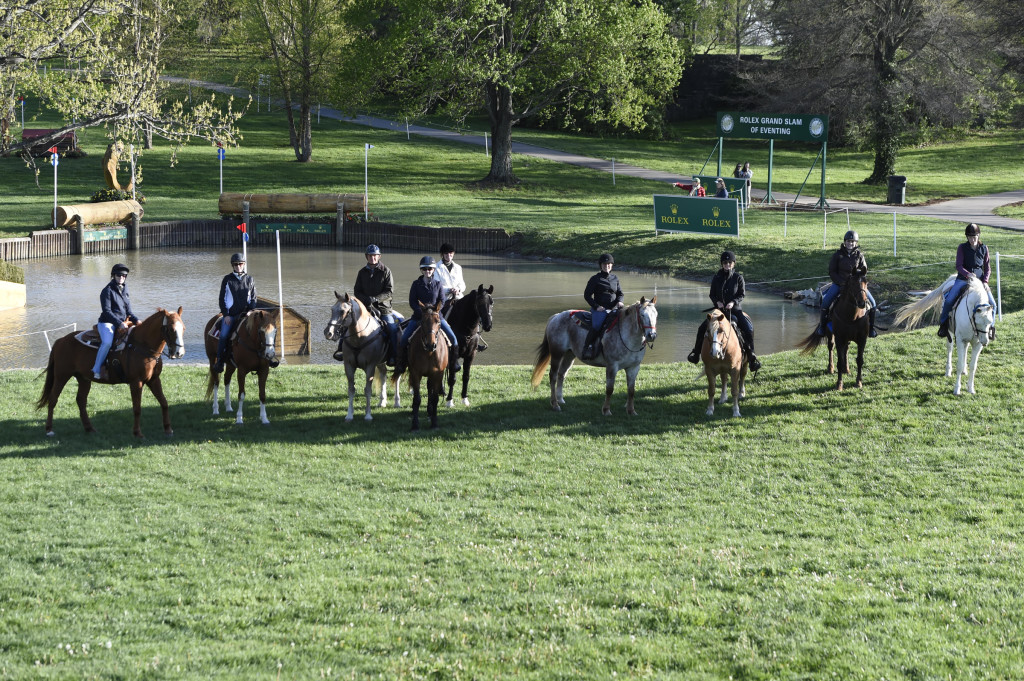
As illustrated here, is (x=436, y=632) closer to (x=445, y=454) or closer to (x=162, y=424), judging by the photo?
(x=445, y=454)

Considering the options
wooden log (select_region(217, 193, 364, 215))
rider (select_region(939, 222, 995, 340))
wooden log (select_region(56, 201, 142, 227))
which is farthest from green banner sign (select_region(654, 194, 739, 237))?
wooden log (select_region(56, 201, 142, 227))

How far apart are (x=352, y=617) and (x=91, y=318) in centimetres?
1824

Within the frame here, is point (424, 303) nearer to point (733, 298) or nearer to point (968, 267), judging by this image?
point (733, 298)

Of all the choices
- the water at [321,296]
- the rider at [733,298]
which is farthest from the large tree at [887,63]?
the rider at [733,298]

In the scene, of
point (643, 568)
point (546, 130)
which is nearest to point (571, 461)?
point (643, 568)

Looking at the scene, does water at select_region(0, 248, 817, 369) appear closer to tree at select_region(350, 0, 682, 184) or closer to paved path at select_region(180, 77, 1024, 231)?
tree at select_region(350, 0, 682, 184)

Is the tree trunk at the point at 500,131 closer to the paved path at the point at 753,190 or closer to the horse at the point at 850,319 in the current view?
the paved path at the point at 753,190

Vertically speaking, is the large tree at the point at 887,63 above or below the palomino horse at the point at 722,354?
above

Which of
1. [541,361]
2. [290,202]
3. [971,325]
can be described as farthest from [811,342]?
[290,202]

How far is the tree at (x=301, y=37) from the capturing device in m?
55.2

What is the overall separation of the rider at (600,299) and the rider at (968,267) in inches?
224

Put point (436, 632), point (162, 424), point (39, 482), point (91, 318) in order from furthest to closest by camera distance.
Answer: point (91, 318) < point (162, 424) < point (39, 482) < point (436, 632)

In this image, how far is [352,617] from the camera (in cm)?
909

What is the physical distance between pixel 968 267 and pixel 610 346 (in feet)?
21.6
